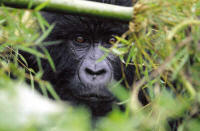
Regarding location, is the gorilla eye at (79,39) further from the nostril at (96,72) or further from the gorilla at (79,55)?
the nostril at (96,72)

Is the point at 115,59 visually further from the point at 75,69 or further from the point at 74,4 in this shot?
the point at 74,4

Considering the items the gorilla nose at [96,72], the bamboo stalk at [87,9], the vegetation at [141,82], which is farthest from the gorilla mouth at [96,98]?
the bamboo stalk at [87,9]

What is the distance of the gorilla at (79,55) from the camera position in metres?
2.61

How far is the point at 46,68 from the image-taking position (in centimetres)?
292

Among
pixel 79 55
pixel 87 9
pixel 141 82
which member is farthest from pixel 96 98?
pixel 141 82

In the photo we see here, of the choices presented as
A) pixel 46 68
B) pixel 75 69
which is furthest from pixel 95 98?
pixel 46 68

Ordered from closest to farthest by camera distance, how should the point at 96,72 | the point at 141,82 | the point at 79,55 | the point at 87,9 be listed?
the point at 141,82 < the point at 87,9 < the point at 96,72 < the point at 79,55

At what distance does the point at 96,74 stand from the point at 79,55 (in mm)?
448

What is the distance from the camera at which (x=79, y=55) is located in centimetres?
290

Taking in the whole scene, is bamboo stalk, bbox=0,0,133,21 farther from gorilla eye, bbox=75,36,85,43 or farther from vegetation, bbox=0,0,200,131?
gorilla eye, bbox=75,36,85,43

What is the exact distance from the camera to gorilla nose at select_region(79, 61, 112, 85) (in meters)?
2.47

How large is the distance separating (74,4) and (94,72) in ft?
2.78

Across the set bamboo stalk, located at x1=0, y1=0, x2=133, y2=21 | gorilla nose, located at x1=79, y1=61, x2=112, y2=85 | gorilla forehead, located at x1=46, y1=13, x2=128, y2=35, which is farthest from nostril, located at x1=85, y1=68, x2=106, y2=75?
bamboo stalk, located at x1=0, y1=0, x2=133, y2=21

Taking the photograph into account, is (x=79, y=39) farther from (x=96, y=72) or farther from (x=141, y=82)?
(x=141, y=82)
